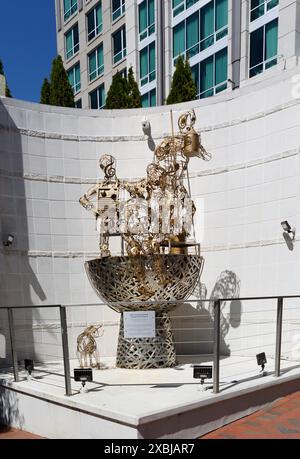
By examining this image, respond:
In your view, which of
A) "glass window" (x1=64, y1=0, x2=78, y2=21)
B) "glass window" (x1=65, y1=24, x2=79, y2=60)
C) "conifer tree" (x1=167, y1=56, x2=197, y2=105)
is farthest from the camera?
"glass window" (x1=65, y1=24, x2=79, y2=60)

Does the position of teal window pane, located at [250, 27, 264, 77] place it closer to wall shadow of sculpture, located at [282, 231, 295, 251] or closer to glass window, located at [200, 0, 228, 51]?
glass window, located at [200, 0, 228, 51]

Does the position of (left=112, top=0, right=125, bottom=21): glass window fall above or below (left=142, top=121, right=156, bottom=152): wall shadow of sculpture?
above

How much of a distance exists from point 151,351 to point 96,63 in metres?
15.8

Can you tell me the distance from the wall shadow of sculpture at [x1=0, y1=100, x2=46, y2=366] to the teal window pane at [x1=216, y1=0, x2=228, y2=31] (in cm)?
991

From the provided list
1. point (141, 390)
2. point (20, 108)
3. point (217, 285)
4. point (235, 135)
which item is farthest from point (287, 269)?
point (20, 108)

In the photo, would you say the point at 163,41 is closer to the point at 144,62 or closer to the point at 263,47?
the point at 144,62

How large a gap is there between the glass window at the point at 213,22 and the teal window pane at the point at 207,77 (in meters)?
0.53

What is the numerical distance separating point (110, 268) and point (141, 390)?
4.35ft

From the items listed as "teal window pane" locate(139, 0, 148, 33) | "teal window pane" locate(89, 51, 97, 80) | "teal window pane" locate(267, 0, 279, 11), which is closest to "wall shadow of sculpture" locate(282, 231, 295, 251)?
"teal window pane" locate(267, 0, 279, 11)

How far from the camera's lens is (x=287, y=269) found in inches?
189

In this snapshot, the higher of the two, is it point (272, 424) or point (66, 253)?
point (66, 253)

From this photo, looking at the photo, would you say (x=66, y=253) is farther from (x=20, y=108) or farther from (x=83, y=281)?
(x=20, y=108)

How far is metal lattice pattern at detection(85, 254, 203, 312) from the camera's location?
4.05m

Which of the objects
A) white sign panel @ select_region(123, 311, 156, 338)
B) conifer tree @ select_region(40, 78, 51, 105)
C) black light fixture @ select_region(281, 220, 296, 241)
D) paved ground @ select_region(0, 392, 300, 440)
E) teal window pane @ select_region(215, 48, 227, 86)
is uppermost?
A: teal window pane @ select_region(215, 48, 227, 86)
